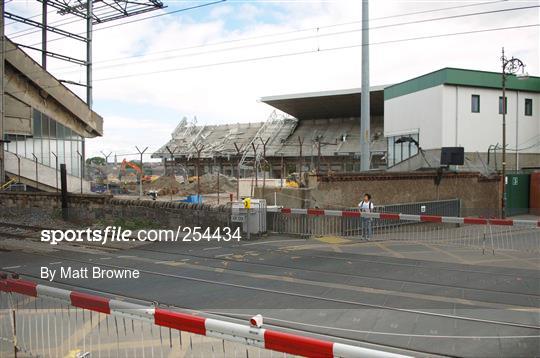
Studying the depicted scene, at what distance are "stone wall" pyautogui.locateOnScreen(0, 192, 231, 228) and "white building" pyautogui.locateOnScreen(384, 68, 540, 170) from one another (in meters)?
18.3

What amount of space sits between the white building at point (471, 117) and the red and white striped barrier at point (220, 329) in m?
27.9

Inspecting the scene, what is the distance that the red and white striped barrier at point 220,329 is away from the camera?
3.46 metres

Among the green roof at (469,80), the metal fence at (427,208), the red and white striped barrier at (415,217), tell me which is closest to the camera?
the red and white striped barrier at (415,217)

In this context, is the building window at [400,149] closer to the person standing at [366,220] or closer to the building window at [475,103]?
the building window at [475,103]

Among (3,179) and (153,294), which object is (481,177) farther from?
(3,179)

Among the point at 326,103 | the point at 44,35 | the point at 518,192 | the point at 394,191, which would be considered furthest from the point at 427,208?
the point at 326,103

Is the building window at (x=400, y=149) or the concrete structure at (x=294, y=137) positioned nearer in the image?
the building window at (x=400, y=149)

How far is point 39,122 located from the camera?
109 ft

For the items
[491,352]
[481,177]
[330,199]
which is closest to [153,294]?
[491,352]

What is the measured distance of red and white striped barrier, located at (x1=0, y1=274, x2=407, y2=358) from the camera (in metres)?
3.46

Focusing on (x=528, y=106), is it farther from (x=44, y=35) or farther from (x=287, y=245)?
(x=44, y=35)

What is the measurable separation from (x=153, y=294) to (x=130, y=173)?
153ft

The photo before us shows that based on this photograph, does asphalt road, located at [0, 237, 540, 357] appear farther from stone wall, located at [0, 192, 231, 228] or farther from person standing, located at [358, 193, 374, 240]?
stone wall, located at [0, 192, 231, 228]

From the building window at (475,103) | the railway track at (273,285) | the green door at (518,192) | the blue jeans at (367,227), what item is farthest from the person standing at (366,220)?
the building window at (475,103)
